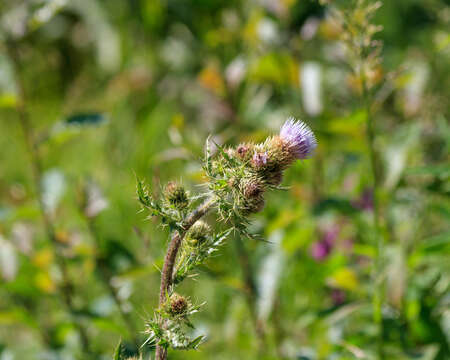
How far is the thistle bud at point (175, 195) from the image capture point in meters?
0.77

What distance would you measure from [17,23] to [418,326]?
123 cm

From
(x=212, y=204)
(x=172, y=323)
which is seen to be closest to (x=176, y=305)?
(x=172, y=323)

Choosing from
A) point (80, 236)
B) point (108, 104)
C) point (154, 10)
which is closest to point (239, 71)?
point (80, 236)

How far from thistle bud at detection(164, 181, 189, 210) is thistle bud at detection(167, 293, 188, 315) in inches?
4.6

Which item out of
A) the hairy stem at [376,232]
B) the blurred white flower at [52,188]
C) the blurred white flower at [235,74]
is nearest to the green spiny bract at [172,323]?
the hairy stem at [376,232]

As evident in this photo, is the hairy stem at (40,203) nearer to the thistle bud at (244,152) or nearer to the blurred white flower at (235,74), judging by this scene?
the blurred white flower at (235,74)

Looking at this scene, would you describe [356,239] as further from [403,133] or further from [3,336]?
[3,336]

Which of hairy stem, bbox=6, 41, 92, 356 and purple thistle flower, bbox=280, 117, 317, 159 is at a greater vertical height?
hairy stem, bbox=6, 41, 92, 356

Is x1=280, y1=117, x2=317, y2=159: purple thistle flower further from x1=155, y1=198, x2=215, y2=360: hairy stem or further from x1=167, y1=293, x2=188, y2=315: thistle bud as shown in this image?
x1=167, y1=293, x2=188, y2=315: thistle bud

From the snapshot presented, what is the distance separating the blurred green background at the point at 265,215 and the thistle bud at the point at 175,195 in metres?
0.04

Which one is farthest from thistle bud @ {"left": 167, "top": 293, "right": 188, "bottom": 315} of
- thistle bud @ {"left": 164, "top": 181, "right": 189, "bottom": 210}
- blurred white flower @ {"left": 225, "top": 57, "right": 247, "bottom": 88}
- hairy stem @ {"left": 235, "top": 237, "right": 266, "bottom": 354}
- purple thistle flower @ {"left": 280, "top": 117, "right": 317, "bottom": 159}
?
blurred white flower @ {"left": 225, "top": 57, "right": 247, "bottom": 88}

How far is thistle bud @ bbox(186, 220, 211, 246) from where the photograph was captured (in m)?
0.78

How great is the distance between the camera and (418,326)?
4.25 ft

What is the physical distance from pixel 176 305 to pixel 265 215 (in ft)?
2.94
